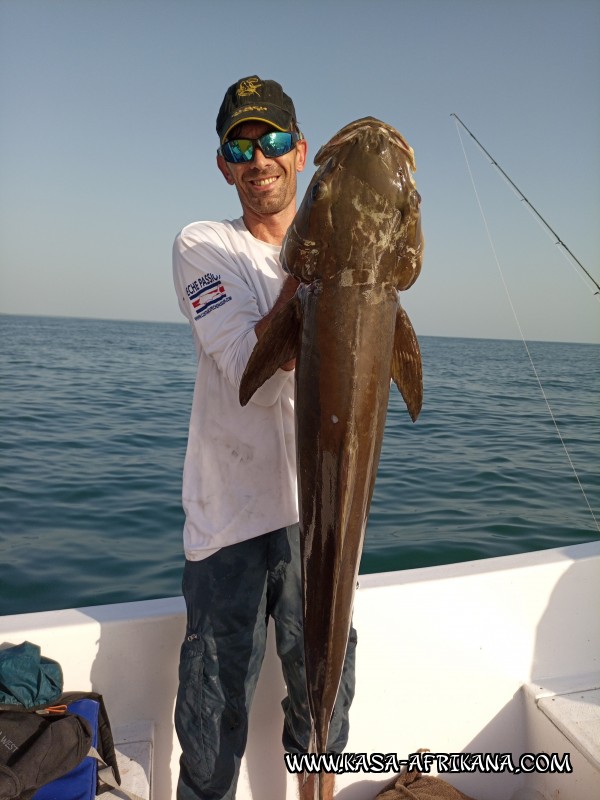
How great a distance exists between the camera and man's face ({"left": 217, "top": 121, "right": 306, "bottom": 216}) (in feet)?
8.72

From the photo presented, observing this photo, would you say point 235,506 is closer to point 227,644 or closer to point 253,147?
point 227,644

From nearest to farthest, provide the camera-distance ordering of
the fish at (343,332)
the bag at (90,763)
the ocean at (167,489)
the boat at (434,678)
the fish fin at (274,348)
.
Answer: the fish at (343,332)
the fish fin at (274,348)
the bag at (90,763)
the boat at (434,678)
the ocean at (167,489)

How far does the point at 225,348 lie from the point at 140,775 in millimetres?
1903

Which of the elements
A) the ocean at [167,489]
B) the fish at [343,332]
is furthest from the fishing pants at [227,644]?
the ocean at [167,489]

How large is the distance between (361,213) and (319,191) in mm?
143

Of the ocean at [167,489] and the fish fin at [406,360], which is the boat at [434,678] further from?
the ocean at [167,489]

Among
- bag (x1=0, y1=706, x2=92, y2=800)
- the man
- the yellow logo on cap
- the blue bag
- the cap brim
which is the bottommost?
the blue bag

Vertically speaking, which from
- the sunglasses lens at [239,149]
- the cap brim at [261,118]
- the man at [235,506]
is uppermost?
the cap brim at [261,118]

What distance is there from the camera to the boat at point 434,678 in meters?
3.04

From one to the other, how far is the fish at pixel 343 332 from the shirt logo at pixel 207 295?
0.48 m

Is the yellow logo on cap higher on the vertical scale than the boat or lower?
higher

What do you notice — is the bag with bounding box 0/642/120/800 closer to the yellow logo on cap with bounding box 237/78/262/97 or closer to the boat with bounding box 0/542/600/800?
the boat with bounding box 0/542/600/800

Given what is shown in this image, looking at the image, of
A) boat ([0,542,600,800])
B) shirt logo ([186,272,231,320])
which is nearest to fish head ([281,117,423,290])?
shirt logo ([186,272,231,320])

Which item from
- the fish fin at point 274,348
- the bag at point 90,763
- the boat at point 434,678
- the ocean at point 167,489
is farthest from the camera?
the ocean at point 167,489
